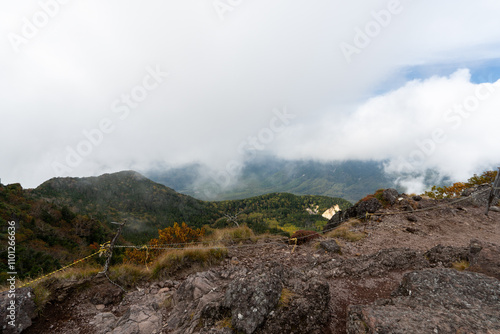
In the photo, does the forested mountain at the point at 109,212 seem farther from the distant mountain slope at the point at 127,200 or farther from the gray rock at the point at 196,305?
the gray rock at the point at 196,305

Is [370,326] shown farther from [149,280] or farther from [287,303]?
[149,280]

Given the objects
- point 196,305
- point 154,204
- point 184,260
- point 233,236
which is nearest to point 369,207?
point 233,236

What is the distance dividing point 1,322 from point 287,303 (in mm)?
7432

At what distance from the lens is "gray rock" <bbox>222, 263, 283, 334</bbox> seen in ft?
12.6

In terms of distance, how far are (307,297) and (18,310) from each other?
25.9 feet

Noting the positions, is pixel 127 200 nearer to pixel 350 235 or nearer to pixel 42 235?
pixel 42 235

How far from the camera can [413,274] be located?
4.63 m

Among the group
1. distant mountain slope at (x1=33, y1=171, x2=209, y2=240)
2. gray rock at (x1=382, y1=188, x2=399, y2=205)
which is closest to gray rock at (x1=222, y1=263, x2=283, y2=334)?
gray rock at (x1=382, y1=188, x2=399, y2=205)

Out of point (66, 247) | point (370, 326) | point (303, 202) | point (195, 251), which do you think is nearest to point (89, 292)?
point (195, 251)

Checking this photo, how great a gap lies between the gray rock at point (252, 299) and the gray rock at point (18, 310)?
19.3ft

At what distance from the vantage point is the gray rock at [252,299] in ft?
12.6

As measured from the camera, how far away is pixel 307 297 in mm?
4395

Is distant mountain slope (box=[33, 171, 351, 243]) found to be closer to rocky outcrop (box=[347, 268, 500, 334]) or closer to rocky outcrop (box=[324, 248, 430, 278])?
rocky outcrop (box=[324, 248, 430, 278])

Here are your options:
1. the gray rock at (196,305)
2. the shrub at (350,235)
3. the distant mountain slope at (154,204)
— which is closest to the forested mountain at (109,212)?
the distant mountain slope at (154,204)
